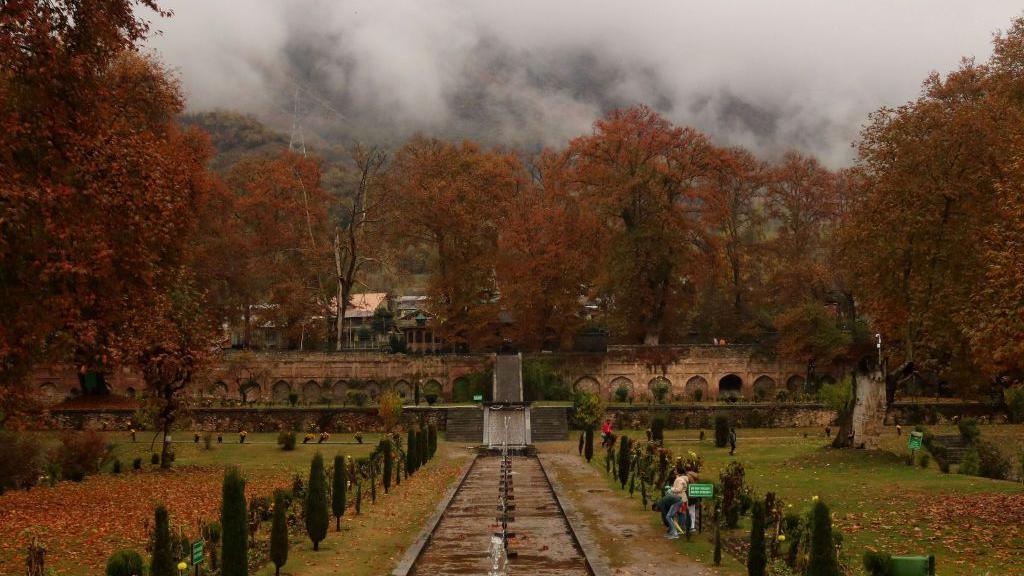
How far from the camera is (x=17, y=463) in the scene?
87.5ft

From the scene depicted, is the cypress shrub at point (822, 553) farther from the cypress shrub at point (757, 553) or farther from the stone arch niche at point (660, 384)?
the stone arch niche at point (660, 384)

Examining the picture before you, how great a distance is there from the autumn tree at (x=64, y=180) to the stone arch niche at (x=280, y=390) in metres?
40.5

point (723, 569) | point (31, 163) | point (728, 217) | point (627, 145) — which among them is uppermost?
point (627, 145)

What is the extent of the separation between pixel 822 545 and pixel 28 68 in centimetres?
1618

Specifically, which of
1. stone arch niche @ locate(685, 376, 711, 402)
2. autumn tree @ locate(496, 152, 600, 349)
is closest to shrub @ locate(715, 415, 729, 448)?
autumn tree @ locate(496, 152, 600, 349)

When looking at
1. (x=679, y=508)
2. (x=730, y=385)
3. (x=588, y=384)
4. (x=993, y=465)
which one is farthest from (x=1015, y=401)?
(x=679, y=508)

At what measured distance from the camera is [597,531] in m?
19.3

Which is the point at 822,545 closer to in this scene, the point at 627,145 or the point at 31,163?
the point at 31,163

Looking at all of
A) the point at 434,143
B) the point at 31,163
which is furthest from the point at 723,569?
A: the point at 434,143

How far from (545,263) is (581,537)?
128 feet

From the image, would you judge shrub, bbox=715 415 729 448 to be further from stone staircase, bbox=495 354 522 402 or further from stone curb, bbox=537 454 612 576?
stone staircase, bbox=495 354 522 402

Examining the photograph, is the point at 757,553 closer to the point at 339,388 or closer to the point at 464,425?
the point at 464,425

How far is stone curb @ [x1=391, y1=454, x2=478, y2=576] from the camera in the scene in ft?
49.6

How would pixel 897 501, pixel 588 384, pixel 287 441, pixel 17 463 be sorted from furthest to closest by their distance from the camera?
pixel 588 384, pixel 287 441, pixel 17 463, pixel 897 501
